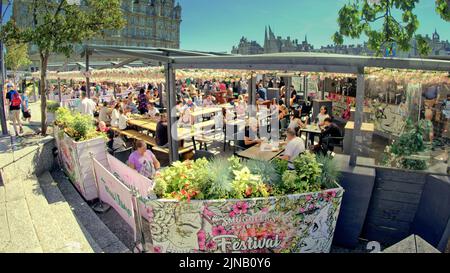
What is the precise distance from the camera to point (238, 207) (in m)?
3.50

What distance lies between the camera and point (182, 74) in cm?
977

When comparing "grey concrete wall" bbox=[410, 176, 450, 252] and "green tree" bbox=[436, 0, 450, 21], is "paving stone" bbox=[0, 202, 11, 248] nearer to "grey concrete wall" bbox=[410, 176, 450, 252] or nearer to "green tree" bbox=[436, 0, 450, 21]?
"grey concrete wall" bbox=[410, 176, 450, 252]

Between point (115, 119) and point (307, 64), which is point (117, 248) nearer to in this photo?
point (307, 64)

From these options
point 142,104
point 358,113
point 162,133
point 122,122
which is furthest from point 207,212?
point 142,104

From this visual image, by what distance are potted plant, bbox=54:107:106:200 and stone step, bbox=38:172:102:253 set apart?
43 cm

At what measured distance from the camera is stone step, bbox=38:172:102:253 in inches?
165

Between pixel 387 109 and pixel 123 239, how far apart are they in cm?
1006

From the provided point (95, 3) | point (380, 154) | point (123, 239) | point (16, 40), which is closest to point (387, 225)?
point (380, 154)

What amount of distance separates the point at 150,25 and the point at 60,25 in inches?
4060

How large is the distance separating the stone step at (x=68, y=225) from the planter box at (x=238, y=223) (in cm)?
116

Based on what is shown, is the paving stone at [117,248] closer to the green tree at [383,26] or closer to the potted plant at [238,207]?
the potted plant at [238,207]

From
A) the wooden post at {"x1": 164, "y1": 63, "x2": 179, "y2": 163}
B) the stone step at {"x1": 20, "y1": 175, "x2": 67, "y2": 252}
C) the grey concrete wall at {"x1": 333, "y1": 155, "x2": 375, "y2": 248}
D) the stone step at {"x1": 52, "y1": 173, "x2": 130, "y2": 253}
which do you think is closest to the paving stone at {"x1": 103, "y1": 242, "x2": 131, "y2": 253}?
the stone step at {"x1": 52, "y1": 173, "x2": 130, "y2": 253}

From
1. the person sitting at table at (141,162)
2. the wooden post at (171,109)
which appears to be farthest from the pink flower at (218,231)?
the wooden post at (171,109)
